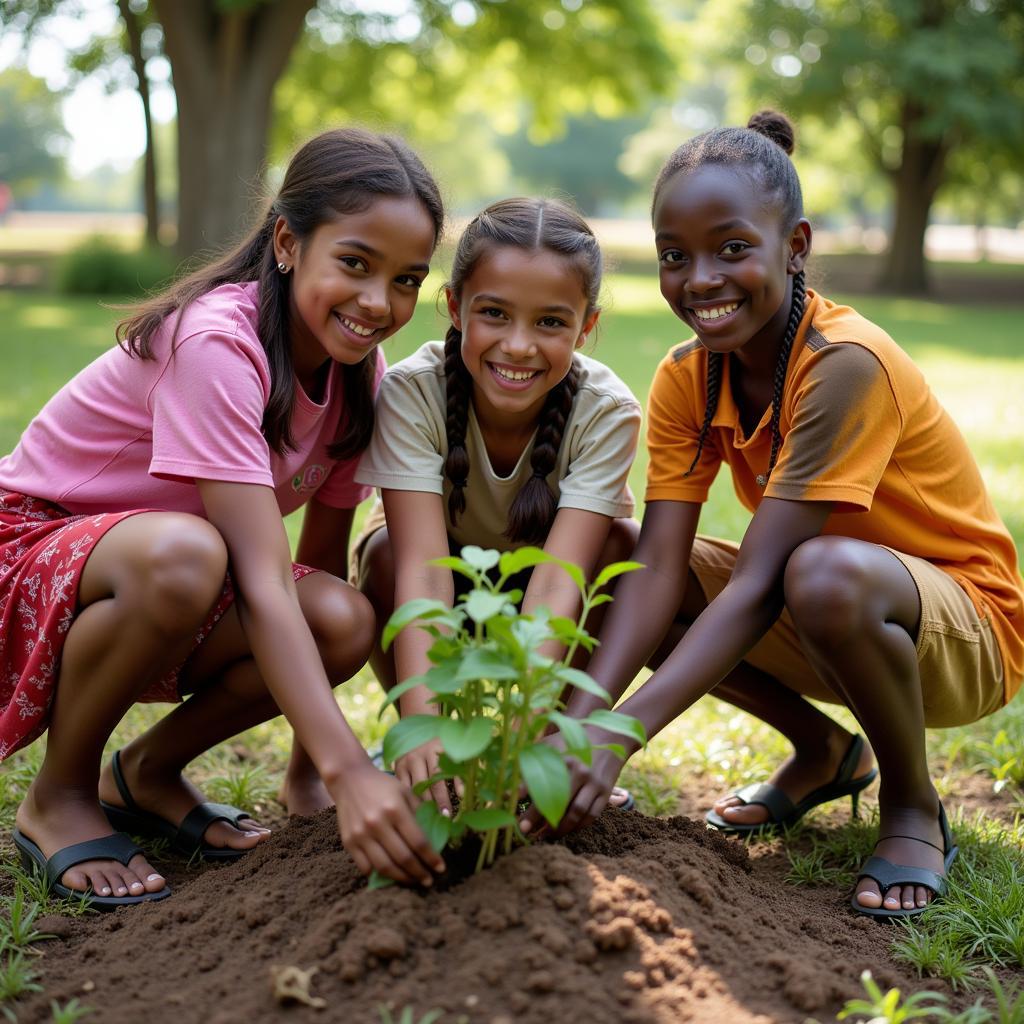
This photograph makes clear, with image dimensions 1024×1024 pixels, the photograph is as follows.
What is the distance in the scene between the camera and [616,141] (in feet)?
235

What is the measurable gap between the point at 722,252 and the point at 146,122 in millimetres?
19673

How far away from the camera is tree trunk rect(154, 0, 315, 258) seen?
14.2 metres

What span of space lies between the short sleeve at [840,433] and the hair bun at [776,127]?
68cm

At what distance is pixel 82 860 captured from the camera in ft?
7.98

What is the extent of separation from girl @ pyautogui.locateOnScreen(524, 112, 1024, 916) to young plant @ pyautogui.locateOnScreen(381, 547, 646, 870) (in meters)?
0.32

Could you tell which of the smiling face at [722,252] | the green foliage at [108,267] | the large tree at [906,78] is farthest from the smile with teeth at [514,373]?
the large tree at [906,78]

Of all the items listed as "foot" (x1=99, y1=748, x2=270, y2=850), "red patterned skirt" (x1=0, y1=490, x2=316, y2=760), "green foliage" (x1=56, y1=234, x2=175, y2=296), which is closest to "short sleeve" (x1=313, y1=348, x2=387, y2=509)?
"red patterned skirt" (x1=0, y1=490, x2=316, y2=760)

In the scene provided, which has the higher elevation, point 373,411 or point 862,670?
point 373,411

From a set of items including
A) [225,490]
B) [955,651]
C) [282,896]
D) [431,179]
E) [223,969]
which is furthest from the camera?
[431,179]

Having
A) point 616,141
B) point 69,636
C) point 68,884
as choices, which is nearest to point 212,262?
point 69,636

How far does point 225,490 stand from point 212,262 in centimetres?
Answer: 84

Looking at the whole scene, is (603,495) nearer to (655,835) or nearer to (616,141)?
(655,835)

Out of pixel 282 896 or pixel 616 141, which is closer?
pixel 282 896

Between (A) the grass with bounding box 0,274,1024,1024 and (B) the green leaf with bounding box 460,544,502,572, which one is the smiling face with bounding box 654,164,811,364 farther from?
(B) the green leaf with bounding box 460,544,502,572
